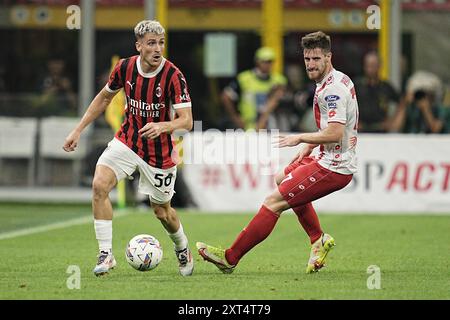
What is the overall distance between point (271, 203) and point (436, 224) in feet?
19.2

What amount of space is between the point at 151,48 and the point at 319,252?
2146 millimetres

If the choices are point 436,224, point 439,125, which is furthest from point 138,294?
point 439,125

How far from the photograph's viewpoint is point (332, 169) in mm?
9734

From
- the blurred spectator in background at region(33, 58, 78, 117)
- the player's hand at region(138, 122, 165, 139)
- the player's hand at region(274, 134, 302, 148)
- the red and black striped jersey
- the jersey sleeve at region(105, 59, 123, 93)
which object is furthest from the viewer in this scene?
the blurred spectator in background at region(33, 58, 78, 117)

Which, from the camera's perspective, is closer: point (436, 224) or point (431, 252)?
point (431, 252)

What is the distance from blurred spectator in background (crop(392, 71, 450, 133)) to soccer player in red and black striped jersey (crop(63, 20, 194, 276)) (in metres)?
8.88

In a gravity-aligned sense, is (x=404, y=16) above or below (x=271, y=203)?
above

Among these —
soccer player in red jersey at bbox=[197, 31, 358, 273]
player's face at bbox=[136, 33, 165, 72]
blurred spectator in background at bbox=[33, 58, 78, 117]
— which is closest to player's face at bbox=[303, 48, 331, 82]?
soccer player in red jersey at bbox=[197, 31, 358, 273]

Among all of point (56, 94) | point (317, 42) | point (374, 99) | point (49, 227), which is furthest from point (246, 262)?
point (56, 94)

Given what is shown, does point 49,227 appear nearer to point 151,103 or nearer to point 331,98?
point 151,103

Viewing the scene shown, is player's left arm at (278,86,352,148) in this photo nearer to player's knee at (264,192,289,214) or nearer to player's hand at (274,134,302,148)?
player's hand at (274,134,302,148)

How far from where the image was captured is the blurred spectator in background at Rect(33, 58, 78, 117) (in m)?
20.3

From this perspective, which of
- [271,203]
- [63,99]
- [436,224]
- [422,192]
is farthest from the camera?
[63,99]
